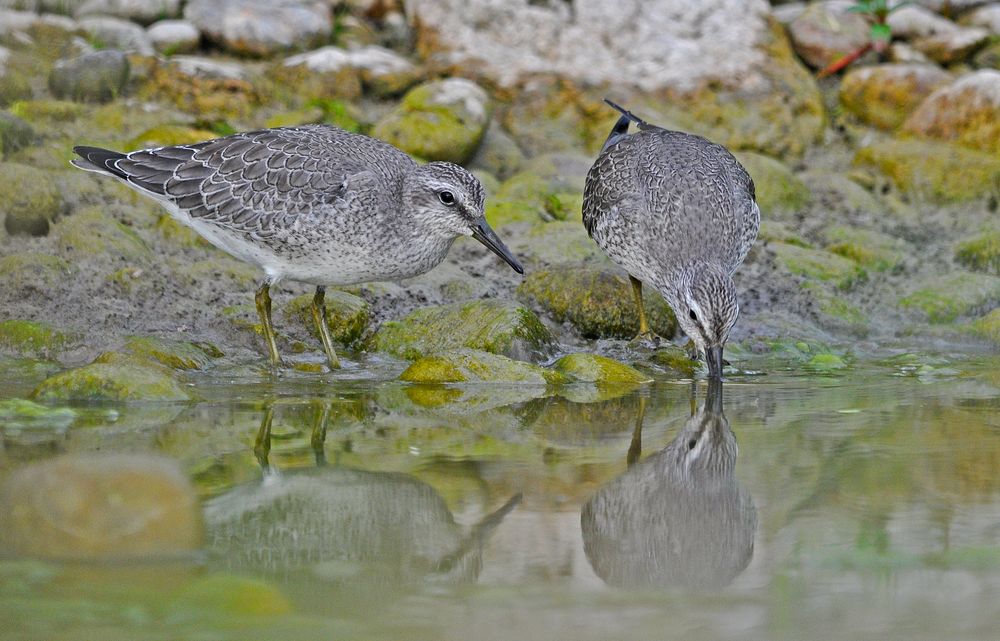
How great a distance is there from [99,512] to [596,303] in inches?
205

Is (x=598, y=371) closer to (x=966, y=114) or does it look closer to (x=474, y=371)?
(x=474, y=371)

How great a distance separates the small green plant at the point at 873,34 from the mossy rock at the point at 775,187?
7.57ft

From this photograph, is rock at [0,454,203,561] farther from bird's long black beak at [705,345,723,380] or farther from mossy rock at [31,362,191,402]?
bird's long black beak at [705,345,723,380]

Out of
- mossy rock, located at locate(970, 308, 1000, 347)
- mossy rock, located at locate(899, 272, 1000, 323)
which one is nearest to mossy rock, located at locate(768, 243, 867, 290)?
mossy rock, located at locate(899, 272, 1000, 323)

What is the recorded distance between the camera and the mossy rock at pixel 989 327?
28.9 ft

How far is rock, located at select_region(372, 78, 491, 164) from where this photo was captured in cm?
1126

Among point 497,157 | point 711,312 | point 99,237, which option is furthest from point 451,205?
point 497,157

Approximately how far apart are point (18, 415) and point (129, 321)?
237 centimetres

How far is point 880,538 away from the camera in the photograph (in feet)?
14.3

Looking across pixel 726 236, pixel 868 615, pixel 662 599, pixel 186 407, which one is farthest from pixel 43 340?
pixel 868 615

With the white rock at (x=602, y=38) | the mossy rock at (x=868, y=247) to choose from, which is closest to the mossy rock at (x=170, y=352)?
the mossy rock at (x=868, y=247)

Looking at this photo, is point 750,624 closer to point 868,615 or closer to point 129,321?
point 868,615

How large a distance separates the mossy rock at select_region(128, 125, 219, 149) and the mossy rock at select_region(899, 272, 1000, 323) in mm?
6205

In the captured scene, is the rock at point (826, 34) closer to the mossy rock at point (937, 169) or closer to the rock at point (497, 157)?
the mossy rock at point (937, 169)
